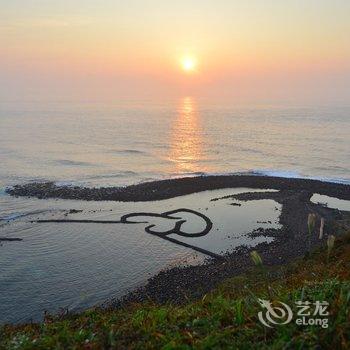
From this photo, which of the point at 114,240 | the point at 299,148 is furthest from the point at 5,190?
the point at 299,148

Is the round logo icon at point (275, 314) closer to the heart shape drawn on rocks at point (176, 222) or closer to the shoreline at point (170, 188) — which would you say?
the heart shape drawn on rocks at point (176, 222)

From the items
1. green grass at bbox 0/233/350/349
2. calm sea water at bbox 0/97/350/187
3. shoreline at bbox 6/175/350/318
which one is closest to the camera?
green grass at bbox 0/233/350/349

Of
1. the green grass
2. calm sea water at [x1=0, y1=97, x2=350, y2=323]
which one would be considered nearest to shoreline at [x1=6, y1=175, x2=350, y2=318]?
calm sea water at [x1=0, y1=97, x2=350, y2=323]

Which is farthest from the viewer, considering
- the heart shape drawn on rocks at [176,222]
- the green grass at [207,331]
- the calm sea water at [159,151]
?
the calm sea water at [159,151]

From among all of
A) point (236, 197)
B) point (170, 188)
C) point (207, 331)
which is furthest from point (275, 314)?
point (170, 188)

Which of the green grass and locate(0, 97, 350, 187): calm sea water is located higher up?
the green grass

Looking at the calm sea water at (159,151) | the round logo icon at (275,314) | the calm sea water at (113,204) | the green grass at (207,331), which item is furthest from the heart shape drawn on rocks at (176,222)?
the round logo icon at (275,314)

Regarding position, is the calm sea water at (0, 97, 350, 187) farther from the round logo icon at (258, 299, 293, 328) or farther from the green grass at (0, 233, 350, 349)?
the round logo icon at (258, 299, 293, 328)

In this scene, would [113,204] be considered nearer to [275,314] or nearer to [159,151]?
[275,314]
